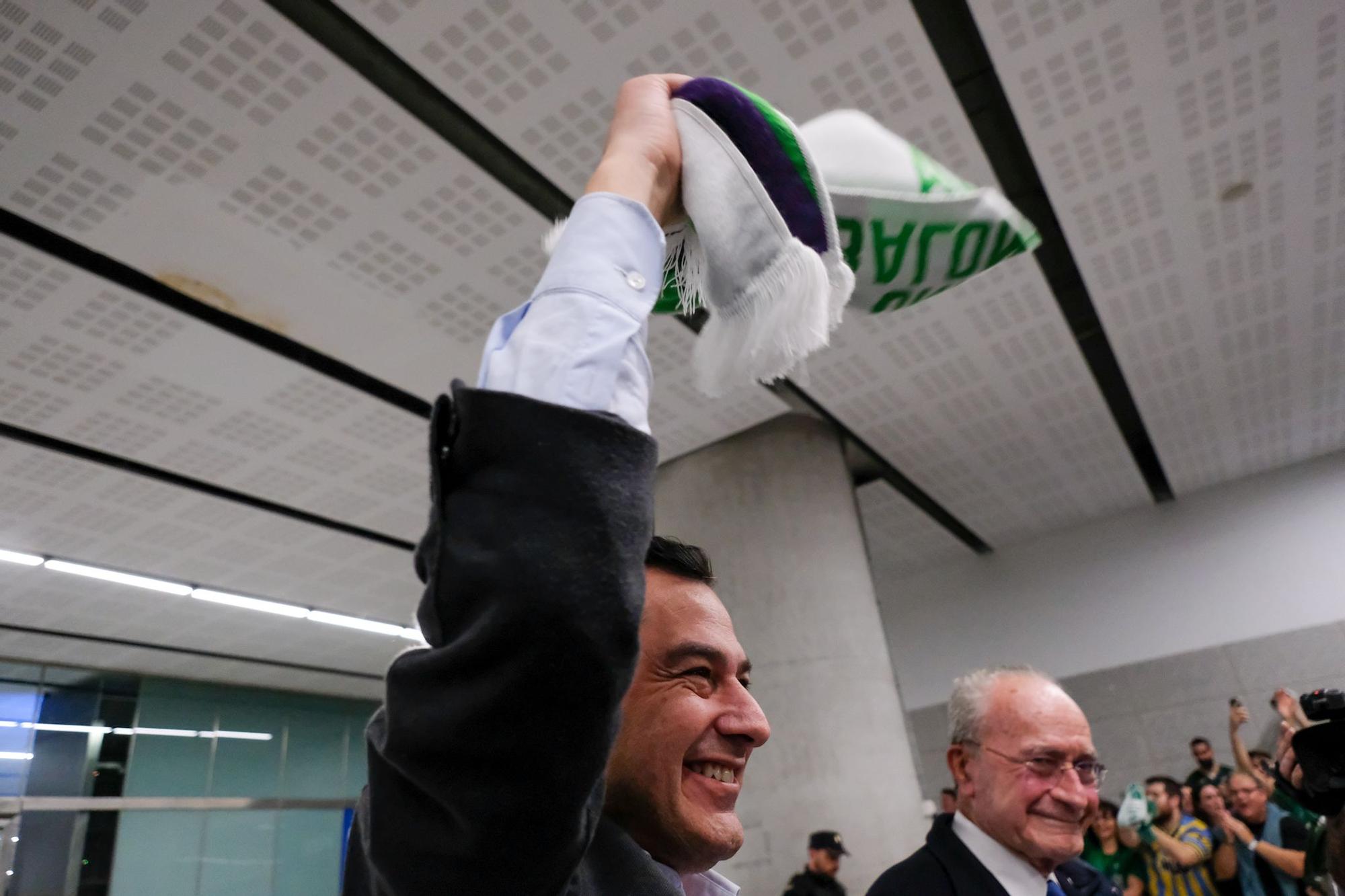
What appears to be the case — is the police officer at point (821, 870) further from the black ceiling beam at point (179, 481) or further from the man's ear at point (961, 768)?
the black ceiling beam at point (179, 481)

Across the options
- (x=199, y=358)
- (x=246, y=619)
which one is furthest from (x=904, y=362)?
(x=246, y=619)

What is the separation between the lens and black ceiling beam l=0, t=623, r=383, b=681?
7.47 m

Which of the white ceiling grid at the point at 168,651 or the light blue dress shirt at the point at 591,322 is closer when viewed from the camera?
the light blue dress shirt at the point at 591,322

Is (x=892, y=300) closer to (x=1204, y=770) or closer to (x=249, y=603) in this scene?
(x=1204, y=770)

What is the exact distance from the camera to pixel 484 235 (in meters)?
3.79

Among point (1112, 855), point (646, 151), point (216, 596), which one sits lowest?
point (1112, 855)

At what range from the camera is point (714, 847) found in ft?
3.12

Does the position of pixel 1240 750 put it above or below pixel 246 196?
below

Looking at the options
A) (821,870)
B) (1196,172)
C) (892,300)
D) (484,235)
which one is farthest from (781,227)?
(821,870)

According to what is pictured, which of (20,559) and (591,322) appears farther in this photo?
(20,559)

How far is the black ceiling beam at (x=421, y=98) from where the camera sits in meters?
2.88

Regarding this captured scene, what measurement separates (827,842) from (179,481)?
4.12m

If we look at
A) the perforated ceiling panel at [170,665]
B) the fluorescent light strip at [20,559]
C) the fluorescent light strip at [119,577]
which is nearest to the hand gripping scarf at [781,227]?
the fluorescent light strip at [20,559]

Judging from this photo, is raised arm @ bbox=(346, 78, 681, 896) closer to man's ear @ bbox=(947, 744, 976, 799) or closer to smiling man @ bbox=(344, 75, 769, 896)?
smiling man @ bbox=(344, 75, 769, 896)
